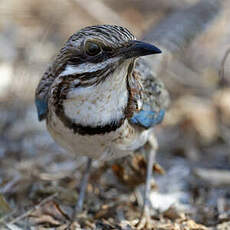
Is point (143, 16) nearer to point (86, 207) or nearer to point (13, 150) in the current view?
point (13, 150)

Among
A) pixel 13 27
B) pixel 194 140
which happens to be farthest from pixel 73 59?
pixel 13 27

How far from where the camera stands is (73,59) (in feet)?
15.0

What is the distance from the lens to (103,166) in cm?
673

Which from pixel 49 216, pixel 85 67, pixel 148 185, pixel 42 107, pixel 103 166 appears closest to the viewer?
pixel 85 67

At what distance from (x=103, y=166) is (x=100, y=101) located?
7.89 ft

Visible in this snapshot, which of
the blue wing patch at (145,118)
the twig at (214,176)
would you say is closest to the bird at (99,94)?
the blue wing patch at (145,118)

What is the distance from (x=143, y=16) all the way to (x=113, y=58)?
803cm

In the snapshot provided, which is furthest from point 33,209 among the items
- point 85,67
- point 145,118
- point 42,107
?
point 85,67

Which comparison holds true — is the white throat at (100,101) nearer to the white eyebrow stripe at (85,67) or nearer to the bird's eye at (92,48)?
the white eyebrow stripe at (85,67)

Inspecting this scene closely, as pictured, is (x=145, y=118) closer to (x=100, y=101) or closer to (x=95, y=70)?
(x=100, y=101)

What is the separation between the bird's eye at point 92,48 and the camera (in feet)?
14.1

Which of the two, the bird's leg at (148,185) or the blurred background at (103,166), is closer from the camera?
the bird's leg at (148,185)

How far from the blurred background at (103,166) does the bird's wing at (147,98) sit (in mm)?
1056

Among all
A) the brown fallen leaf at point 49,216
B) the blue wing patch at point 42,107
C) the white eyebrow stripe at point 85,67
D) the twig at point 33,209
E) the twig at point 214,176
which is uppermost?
the white eyebrow stripe at point 85,67
